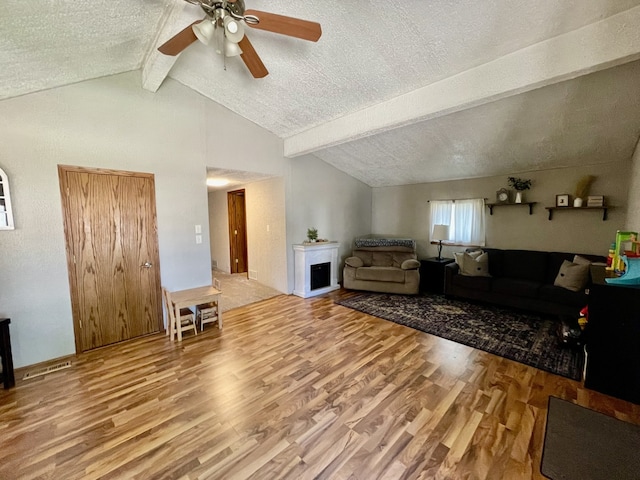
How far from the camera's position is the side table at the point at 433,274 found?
4.89 m

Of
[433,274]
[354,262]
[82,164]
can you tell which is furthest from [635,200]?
[82,164]

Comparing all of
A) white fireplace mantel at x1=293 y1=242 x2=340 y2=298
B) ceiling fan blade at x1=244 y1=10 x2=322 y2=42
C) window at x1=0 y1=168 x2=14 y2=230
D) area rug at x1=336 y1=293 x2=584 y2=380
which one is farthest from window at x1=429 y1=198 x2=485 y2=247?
window at x1=0 y1=168 x2=14 y2=230

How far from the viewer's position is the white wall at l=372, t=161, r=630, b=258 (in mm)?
3709

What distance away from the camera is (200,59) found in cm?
298

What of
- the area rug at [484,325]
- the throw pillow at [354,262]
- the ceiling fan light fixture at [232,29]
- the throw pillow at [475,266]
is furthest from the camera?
the throw pillow at [354,262]

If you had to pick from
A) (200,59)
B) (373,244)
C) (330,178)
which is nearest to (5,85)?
(200,59)

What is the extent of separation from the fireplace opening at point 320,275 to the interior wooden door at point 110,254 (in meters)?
2.48

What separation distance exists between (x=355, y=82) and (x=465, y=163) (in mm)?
2544

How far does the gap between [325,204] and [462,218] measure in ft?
8.66

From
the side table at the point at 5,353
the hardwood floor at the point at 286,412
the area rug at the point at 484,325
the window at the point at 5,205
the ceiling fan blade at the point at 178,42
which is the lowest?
the hardwood floor at the point at 286,412

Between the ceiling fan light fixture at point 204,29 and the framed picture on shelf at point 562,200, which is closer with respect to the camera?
the ceiling fan light fixture at point 204,29

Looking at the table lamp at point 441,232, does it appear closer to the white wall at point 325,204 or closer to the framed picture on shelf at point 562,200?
the framed picture on shelf at point 562,200

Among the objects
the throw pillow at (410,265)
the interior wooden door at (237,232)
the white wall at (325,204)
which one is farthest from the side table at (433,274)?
the interior wooden door at (237,232)

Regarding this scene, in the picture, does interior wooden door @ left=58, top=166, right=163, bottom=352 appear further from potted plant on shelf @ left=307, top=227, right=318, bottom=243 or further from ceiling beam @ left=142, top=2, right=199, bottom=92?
potted plant on shelf @ left=307, top=227, right=318, bottom=243
